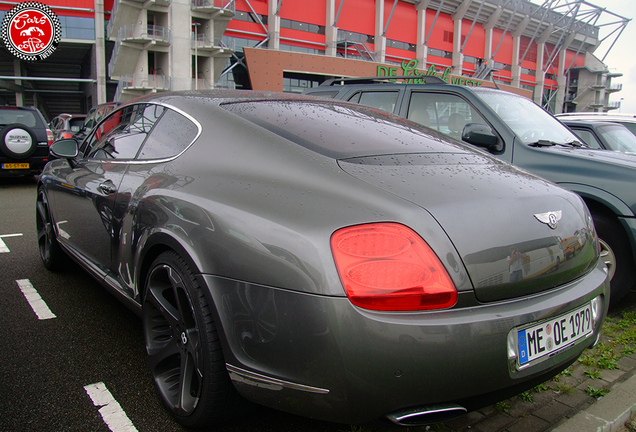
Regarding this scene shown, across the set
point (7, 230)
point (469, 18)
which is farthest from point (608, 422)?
point (469, 18)

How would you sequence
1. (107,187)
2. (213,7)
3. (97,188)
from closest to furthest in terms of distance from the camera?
(107,187) → (97,188) → (213,7)

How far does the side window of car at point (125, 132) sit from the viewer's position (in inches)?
105

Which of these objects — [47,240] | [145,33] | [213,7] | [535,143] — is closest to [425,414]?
[535,143]

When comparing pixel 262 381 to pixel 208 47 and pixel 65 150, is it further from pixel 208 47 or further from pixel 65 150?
pixel 208 47

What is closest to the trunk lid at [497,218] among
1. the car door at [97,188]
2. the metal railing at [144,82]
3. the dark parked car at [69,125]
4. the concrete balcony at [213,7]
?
the car door at [97,188]

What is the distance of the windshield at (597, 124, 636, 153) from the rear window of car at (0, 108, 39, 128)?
35.8 feet

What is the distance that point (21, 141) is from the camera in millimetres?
9703

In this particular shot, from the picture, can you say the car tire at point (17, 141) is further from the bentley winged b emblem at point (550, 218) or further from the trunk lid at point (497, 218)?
the bentley winged b emblem at point (550, 218)

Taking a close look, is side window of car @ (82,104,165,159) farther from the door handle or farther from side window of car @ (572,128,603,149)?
side window of car @ (572,128,603,149)

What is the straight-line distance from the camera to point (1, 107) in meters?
10.3

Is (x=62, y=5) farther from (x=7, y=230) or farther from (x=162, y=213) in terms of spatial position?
(x=162, y=213)

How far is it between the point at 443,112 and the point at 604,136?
3036mm

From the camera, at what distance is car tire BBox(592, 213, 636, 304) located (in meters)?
3.49

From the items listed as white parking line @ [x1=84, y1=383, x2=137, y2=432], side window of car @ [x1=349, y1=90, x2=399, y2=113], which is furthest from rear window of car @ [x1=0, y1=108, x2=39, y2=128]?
white parking line @ [x1=84, y1=383, x2=137, y2=432]
